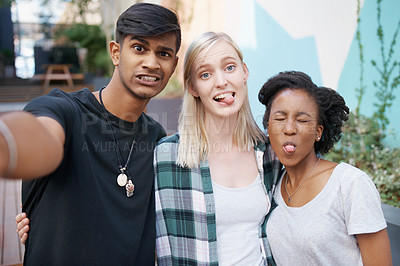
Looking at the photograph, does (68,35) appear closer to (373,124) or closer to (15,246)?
(15,246)

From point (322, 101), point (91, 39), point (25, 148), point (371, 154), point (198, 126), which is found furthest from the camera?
point (91, 39)

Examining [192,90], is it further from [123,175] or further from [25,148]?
[25,148]

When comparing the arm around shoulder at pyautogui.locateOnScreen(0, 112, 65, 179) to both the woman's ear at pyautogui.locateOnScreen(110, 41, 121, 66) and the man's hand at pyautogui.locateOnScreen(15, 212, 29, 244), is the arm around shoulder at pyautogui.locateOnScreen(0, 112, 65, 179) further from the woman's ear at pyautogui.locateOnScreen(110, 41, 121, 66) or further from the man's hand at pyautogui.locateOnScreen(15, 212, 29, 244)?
the woman's ear at pyautogui.locateOnScreen(110, 41, 121, 66)

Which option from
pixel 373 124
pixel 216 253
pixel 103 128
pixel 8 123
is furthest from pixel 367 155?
pixel 8 123

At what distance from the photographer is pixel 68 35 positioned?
14.3 metres

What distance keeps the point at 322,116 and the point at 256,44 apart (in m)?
3.68

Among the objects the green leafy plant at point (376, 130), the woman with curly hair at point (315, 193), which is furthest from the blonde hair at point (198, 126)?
the green leafy plant at point (376, 130)

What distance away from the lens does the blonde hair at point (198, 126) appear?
1.94m

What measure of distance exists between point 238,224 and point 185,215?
0.93 ft

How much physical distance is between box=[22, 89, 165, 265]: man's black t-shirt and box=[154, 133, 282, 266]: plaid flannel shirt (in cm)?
14

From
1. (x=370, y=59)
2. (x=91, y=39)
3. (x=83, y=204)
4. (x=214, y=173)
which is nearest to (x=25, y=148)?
(x=83, y=204)

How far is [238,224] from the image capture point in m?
1.82

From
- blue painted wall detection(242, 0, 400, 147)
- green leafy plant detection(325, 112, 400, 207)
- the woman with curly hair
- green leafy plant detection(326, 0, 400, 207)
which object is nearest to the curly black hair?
the woman with curly hair

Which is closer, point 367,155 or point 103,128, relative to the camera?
point 103,128
